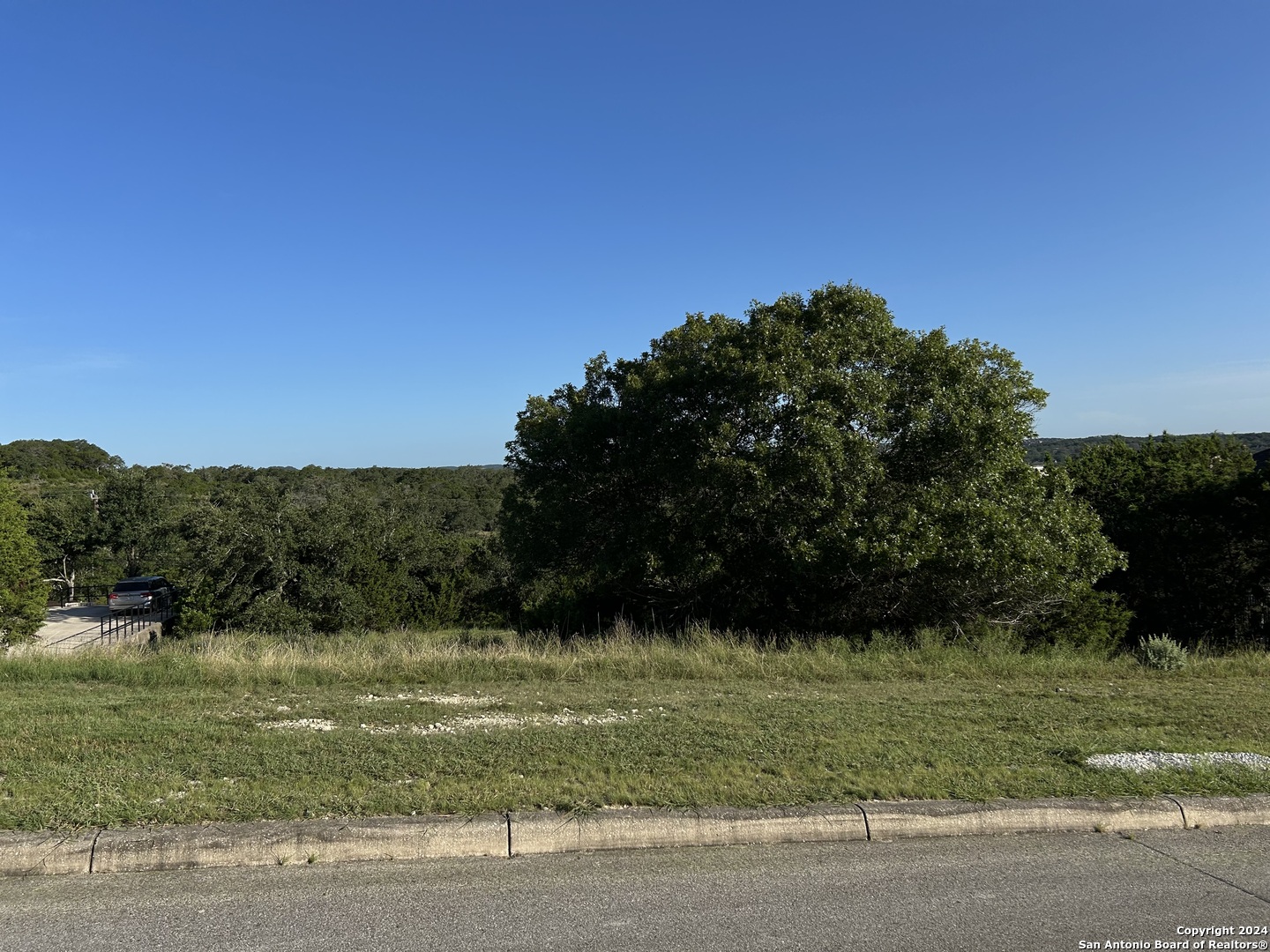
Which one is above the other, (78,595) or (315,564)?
(315,564)

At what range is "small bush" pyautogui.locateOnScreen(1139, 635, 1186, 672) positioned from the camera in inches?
390

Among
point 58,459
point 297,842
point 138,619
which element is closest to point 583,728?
point 297,842

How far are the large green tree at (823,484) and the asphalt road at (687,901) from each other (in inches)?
337

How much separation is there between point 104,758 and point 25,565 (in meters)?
25.1

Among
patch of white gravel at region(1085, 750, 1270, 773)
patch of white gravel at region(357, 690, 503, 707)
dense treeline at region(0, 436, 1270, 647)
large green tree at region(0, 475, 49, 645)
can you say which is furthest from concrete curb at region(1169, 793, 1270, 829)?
large green tree at region(0, 475, 49, 645)

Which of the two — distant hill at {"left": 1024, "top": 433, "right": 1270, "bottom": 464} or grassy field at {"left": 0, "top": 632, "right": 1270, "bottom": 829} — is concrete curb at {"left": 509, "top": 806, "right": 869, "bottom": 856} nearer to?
grassy field at {"left": 0, "top": 632, "right": 1270, "bottom": 829}

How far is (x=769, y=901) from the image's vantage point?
3.86m

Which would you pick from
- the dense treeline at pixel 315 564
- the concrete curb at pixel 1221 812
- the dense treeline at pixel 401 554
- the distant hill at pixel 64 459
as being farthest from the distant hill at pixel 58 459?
the concrete curb at pixel 1221 812

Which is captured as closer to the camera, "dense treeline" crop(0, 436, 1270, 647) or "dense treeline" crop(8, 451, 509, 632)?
"dense treeline" crop(0, 436, 1270, 647)

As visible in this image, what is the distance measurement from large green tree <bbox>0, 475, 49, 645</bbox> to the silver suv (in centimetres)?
975

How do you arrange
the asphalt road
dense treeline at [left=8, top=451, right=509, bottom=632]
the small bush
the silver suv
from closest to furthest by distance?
the asphalt road → the small bush → dense treeline at [left=8, top=451, right=509, bottom=632] → the silver suv

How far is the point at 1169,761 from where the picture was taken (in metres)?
5.64

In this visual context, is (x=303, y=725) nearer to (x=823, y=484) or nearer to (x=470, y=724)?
(x=470, y=724)

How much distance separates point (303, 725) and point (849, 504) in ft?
29.8
